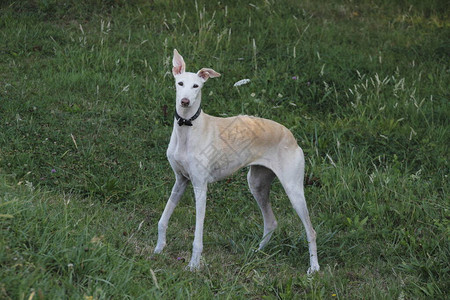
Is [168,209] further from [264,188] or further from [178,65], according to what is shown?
[178,65]

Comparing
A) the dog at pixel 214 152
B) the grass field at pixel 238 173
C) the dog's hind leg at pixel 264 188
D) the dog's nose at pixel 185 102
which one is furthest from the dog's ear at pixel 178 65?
the grass field at pixel 238 173

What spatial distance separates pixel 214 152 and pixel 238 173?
7.00 feet

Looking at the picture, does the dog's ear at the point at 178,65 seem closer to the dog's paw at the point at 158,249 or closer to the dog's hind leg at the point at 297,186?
the dog's hind leg at the point at 297,186

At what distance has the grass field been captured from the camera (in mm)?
4836

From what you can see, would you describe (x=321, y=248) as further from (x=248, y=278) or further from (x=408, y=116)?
(x=408, y=116)

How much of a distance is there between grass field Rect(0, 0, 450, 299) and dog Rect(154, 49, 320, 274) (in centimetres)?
38

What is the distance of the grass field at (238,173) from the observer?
484cm

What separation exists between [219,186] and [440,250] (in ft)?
9.39

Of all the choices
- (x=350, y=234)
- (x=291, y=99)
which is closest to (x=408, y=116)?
(x=291, y=99)

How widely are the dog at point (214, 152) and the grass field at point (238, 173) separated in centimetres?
38

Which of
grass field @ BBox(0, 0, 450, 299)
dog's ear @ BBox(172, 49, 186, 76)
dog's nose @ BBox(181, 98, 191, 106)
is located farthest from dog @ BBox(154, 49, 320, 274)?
grass field @ BBox(0, 0, 450, 299)

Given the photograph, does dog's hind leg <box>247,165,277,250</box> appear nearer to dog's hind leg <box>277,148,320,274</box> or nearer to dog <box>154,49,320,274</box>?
dog <box>154,49,320,274</box>

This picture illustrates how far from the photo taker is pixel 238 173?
774 cm

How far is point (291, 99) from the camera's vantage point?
9125 millimetres
